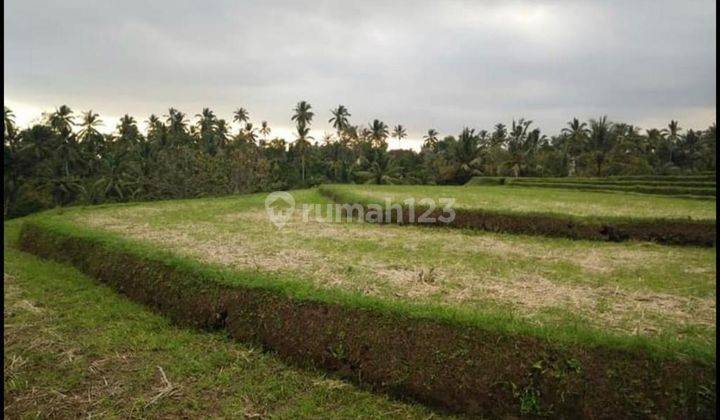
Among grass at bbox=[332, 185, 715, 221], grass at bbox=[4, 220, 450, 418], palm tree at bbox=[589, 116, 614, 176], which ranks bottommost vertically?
grass at bbox=[4, 220, 450, 418]

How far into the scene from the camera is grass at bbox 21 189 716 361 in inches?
208

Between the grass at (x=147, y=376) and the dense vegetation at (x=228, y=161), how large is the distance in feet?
96.7

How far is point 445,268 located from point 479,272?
60 centimetres

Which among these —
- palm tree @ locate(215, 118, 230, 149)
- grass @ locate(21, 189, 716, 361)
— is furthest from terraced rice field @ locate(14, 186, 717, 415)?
palm tree @ locate(215, 118, 230, 149)

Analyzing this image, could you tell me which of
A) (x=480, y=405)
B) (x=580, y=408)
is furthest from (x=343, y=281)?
(x=580, y=408)

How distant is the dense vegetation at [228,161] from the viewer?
3594 cm

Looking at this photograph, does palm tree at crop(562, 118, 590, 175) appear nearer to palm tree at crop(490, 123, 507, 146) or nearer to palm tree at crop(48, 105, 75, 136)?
palm tree at crop(490, 123, 507, 146)

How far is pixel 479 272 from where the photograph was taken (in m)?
7.92

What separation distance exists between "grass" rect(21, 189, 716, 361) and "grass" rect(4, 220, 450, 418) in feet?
3.58

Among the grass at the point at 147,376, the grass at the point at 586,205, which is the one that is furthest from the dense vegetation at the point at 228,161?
the grass at the point at 147,376

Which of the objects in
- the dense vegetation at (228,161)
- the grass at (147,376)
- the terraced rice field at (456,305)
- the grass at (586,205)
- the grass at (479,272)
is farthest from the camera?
the dense vegetation at (228,161)

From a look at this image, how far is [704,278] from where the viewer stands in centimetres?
767

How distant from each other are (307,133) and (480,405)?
49243mm

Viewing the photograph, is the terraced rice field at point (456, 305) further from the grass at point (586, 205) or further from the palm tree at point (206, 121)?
the palm tree at point (206, 121)
